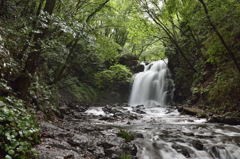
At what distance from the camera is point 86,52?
10672 mm

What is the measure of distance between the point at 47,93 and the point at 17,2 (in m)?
3.12

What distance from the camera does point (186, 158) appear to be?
5.06 metres

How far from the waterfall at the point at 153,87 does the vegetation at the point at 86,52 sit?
111cm

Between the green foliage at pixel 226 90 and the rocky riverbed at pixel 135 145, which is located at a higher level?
the green foliage at pixel 226 90

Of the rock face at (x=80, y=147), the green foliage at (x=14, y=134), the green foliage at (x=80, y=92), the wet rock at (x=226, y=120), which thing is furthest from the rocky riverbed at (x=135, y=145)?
the green foliage at (x=80, y=92)

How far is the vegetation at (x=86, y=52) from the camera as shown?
4297 millimetres

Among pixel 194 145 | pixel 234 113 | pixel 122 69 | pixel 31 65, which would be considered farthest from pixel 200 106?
pixel 31 65

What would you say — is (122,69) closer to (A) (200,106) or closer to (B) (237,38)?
(A) (200,106)

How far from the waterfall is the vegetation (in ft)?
3.63

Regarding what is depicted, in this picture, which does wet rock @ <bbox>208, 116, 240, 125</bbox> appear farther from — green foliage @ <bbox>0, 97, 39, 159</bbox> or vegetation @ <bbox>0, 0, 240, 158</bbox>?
green foliage @ <bbox>0, 97, 39, 159</bbox>

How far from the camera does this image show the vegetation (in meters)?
4.30

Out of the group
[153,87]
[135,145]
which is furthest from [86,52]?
[153,87]

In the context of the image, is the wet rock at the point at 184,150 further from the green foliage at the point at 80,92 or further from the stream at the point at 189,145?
the green foliage at the point at 80,92

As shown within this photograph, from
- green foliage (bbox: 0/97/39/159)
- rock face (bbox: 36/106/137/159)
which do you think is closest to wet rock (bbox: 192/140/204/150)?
rock face (bbox: 36/106/137/159)
